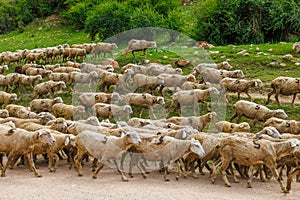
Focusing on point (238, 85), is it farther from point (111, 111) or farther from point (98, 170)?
point (98, 170)

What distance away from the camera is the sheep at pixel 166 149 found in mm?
14727

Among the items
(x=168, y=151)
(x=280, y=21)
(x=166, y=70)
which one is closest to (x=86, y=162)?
(x=168, y=151)

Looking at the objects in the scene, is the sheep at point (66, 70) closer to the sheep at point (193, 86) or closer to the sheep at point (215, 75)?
the sheep at point (193, 86)

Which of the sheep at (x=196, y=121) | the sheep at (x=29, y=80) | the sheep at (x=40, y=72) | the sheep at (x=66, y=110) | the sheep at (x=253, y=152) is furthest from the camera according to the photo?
the sheep at (x=40, y=72)

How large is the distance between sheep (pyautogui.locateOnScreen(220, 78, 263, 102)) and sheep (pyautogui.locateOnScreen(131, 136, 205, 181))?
25.8 feet

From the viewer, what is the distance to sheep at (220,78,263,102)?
2194cm

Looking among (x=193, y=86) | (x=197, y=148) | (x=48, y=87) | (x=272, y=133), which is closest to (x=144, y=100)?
(x=193, y=86)

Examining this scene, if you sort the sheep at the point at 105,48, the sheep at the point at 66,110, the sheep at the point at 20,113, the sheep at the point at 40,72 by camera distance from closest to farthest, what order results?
1. the sheep at the point at 20,113
2. the sheep at the point at 66,110
3. the sheep at the point at 40,72
4. the sheep at the point at 105,48

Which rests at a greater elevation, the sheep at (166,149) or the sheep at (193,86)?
the sheep at (193,86)

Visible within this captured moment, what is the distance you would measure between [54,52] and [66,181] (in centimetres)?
1899

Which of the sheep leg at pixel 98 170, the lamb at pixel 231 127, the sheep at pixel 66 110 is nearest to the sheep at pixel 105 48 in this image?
the sheep at pixel 66 110

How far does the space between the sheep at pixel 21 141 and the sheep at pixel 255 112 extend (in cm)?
802

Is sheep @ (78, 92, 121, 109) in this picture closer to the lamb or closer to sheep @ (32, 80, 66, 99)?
sheep @ (32, 80, 66, 99)

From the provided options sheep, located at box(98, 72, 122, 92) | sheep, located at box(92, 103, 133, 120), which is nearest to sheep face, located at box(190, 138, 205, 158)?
sheep, located at box(92, 103, 133, 120)
